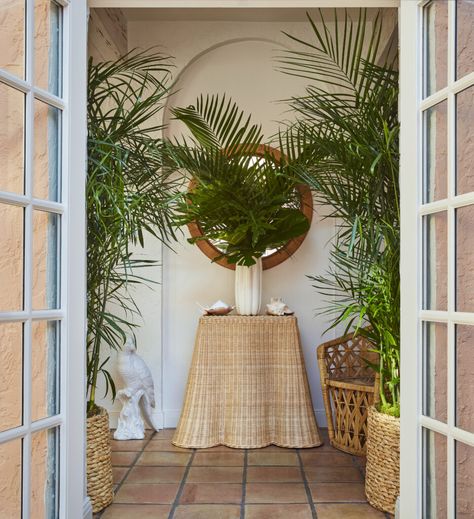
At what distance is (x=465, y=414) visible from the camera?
5.73ft

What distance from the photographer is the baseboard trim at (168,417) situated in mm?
4230

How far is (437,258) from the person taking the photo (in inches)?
75.8

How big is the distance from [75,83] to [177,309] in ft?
7.63

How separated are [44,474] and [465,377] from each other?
1278 millimetres

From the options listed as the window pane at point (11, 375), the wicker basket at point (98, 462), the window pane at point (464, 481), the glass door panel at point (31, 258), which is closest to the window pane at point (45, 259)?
the glass door panel at point (31, 258)

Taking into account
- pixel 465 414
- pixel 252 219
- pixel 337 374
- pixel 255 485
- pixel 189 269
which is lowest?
pixel 255 485

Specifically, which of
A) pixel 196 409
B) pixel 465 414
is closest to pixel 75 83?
pixel 465 414

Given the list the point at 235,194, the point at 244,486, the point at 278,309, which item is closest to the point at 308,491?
the point at 244,486

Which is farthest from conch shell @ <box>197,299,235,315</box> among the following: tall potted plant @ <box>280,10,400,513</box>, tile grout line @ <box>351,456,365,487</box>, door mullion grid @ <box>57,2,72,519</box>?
door mullion grid @ <box>57,2,72,519</box>

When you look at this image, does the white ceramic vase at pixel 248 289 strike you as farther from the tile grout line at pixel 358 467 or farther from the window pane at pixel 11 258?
the window pane at pixel 11 258

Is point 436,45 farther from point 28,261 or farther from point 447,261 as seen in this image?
point 28,261

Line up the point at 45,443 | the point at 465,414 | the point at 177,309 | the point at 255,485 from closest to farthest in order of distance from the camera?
the point at 465,414 → the point at 45,443 → the point at 255,485 → the point at 177,309

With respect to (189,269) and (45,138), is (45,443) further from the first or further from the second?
(189,269)

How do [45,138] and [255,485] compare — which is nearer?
[45,138]
